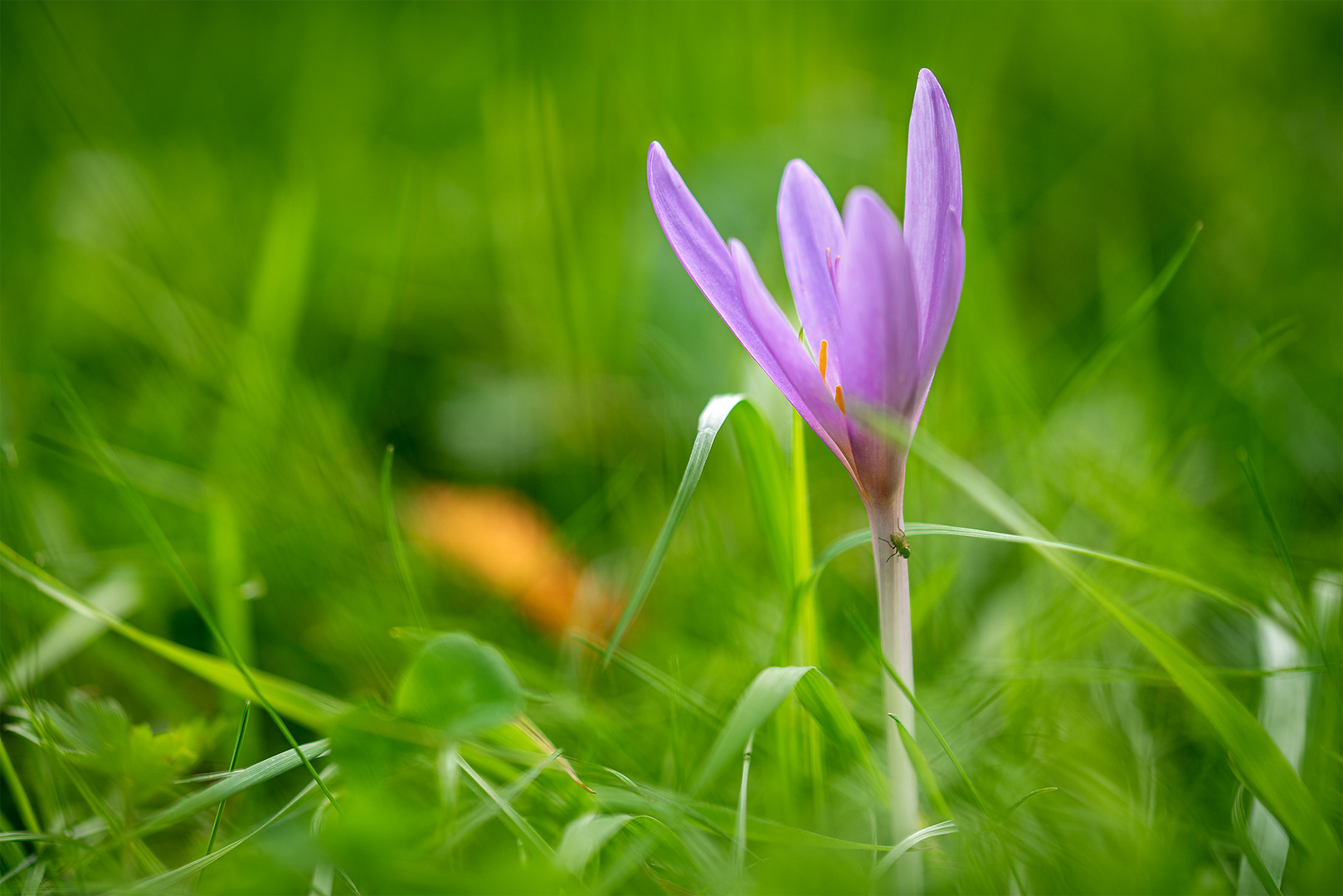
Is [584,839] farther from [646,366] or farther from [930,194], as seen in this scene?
[646,366]

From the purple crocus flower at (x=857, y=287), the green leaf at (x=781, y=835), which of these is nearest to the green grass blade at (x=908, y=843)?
the green leaf at (x=781, y=835)

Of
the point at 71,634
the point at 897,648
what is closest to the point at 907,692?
the point at 897,648

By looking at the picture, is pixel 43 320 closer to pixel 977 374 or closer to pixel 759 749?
pixel 759 749

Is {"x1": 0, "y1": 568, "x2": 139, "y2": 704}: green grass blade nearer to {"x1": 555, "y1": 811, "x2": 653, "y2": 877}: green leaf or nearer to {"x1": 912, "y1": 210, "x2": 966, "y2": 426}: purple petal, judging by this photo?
{"x1": 555, "y1": 811, "x2": 653, "y2": 877}: green leaf

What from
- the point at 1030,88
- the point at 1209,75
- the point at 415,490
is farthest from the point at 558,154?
the point at 1209,75

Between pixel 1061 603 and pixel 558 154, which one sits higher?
pixel 558 154

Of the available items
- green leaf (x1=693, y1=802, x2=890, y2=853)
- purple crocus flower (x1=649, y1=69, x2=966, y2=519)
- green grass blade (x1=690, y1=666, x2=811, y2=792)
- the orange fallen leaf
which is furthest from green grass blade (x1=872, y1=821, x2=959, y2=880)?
the orange fallen leaf
